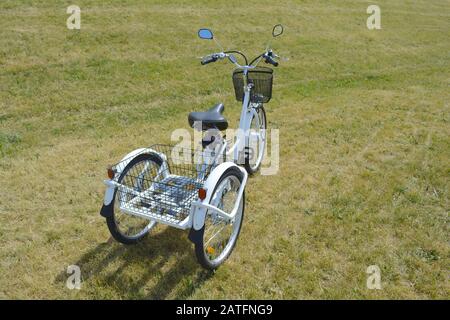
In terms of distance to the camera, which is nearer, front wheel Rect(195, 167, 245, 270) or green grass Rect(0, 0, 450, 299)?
front wheel Rect(195, 167, 245, 270)

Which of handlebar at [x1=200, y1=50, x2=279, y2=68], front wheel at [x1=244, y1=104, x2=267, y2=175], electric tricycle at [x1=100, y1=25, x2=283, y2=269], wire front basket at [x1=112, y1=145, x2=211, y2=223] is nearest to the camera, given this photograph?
electric tricycle at [x1=100, y1=25, x2=283, y2=269]

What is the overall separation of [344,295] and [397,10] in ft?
62.6

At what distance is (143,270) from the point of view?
3.36 metres

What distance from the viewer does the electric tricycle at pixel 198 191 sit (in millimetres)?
3047

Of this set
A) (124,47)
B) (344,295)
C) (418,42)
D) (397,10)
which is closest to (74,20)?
(124,47)

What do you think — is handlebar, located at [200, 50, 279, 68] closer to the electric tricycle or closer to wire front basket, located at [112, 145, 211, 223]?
the electric tricycle

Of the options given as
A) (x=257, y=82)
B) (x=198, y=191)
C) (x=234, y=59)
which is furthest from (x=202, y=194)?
(x=234, y=59)

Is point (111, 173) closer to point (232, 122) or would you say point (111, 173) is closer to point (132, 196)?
point (132, 196)

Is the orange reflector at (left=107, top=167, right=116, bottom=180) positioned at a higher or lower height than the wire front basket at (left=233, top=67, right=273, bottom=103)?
lower

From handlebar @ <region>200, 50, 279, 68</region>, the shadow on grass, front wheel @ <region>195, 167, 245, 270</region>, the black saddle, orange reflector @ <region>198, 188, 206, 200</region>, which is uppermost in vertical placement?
handlebar @ <region>200, 50, 279, 68</region>

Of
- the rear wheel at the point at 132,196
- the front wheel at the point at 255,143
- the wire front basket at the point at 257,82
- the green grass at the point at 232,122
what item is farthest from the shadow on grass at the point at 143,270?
the wire front basket at the point at 257,82

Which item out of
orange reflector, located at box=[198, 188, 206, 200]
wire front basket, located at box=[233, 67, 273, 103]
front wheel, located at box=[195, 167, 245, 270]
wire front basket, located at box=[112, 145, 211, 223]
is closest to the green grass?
front wheel, located at box=[195, 167, 245, 270]

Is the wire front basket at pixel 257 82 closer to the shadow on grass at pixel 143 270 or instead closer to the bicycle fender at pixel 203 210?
the bicycle fender at pixel 203 210

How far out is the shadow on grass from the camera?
316 centimetres
